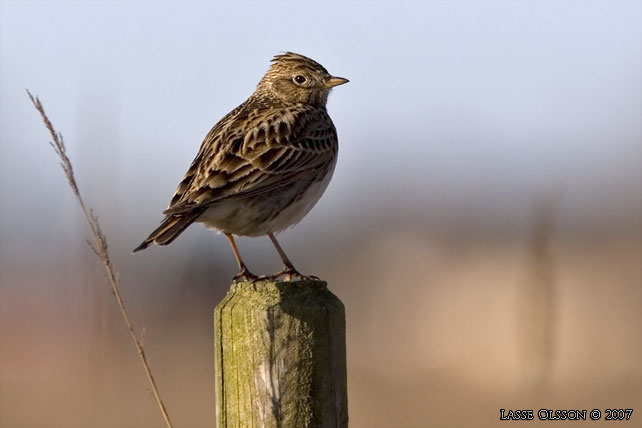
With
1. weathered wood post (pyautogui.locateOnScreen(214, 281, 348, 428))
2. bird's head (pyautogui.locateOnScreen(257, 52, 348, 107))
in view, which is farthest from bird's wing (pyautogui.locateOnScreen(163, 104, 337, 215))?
weathered wood post (pyautogui.locateOnScreen(214, 281, 348, 428))

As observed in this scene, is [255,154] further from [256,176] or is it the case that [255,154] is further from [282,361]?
[282,361]

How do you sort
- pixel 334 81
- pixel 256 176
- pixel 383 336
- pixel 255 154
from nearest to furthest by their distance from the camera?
pixel 256 176, pixel 255 154, pixel 334 81, pixel 383 336

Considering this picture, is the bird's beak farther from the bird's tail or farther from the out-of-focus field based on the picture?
the bird's tail

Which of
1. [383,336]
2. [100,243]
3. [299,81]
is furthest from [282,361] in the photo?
[383,336]

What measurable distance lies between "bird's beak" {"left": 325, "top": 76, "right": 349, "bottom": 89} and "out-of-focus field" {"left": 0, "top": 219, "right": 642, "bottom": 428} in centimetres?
221

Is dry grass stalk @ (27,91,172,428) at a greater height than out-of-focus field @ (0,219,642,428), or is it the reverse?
dry grass stalk @ (27,91,172,428)

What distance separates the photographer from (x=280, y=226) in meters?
7.02

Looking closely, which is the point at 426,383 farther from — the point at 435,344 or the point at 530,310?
the point at 530,310

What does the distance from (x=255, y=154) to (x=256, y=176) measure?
281mm

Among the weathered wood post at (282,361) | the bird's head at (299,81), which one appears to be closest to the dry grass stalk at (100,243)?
the weathered wood post at (282,361)

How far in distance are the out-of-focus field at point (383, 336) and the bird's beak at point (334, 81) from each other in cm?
221

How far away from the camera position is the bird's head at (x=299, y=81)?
880cm

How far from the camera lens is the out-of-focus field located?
16.4m

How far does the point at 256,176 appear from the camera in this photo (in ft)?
22.1
